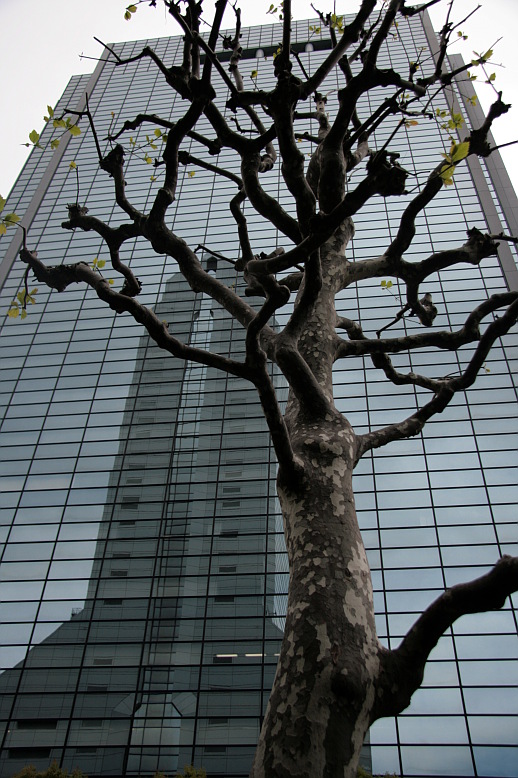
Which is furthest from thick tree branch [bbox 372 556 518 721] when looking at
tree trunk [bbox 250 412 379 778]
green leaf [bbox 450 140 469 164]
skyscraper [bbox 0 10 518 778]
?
skyscraper [bbox 0 10 518 778]

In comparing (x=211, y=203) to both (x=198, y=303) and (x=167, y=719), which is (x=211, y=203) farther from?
(x=167, y=719)

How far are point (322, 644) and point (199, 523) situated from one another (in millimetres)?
13372

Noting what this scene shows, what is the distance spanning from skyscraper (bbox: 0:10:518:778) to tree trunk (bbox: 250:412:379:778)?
822 centimetres

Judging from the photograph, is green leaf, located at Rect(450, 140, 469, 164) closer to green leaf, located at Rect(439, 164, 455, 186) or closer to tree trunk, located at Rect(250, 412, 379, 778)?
green leaf, located at Rect(439, 164, 455, 186)

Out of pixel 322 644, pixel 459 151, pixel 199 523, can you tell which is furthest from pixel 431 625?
pixel 199 523

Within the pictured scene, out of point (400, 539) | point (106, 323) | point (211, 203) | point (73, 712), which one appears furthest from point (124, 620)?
point (211, 203)

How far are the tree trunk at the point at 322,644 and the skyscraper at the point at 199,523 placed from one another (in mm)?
8219

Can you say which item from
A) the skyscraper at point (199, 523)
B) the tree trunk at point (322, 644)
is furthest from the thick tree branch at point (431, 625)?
the skyscraper at point (199, 523)

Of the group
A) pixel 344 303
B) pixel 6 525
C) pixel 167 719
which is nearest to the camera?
pixel 167 719

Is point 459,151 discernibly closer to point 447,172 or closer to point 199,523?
point 447,172

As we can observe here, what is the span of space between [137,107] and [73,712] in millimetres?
23725

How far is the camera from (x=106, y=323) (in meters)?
19.2

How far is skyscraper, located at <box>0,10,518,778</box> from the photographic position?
39.1 feet

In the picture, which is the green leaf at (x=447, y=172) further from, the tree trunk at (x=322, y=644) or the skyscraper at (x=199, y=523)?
the skyscraper at (x=199, y=523)
